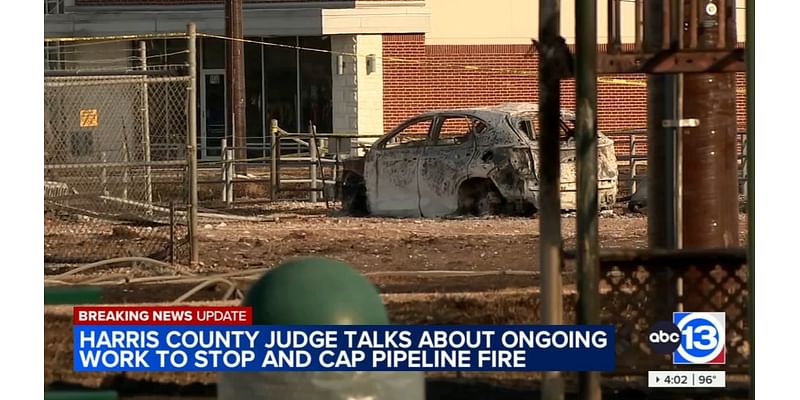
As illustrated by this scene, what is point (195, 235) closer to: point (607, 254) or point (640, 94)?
point (640, 94)

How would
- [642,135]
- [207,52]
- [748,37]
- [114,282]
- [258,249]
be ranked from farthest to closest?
[207,52], [642,135], [258,249], [114,282], [748,37]

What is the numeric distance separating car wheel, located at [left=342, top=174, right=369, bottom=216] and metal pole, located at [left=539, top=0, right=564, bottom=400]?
16.8ft

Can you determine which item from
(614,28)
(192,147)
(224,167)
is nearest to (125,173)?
(192,147)

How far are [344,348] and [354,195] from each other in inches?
234

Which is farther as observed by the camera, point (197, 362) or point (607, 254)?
point (607, 254)

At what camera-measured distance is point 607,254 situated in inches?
196

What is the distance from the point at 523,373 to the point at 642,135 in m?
4.28

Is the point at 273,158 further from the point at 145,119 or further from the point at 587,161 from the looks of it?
the point at 587,161

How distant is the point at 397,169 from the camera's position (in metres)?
10.2

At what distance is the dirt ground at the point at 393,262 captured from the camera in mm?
4824

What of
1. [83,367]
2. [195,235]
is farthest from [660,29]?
[195,235]

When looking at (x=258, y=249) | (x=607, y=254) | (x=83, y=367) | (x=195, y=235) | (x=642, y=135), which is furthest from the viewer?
(x=642, y=135)

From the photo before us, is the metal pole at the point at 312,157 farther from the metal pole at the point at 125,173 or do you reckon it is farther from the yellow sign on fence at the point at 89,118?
the yellow sign on fence at the point at 89,118
